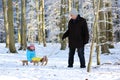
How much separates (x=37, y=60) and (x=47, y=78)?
4220 millimetres

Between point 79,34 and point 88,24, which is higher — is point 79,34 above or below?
above

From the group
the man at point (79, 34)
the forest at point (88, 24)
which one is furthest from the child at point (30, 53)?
the man at point (79, 34)

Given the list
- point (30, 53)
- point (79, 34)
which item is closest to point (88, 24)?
point (30, 53)

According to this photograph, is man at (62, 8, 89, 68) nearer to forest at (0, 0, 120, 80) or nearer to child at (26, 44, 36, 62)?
forest at (0, 0, 120, 80)

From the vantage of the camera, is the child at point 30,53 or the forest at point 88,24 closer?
the child at point 30,53

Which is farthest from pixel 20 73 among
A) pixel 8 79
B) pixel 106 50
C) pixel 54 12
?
pixel 54 12

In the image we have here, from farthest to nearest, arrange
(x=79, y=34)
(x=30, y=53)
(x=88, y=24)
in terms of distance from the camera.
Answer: (x=88, y=24) < (x=30, y=53) < (x=79, y=34)

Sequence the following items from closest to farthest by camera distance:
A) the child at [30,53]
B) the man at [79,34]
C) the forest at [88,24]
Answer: the man at [79,34] → the child at [30,53] → the forest at [88,24]

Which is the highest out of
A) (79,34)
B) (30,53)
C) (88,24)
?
(79,34)

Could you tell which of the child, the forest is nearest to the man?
the forest

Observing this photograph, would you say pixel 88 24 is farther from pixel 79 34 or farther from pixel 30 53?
pixel 79 34

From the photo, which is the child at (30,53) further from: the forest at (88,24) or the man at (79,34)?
the man at (79,34)

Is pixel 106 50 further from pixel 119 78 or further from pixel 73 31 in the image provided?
pixel 119 78

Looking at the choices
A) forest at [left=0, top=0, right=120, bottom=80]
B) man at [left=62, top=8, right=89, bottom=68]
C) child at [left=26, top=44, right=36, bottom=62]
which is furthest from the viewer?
forest at [left=0, top=0, right=120, bottom=80]
